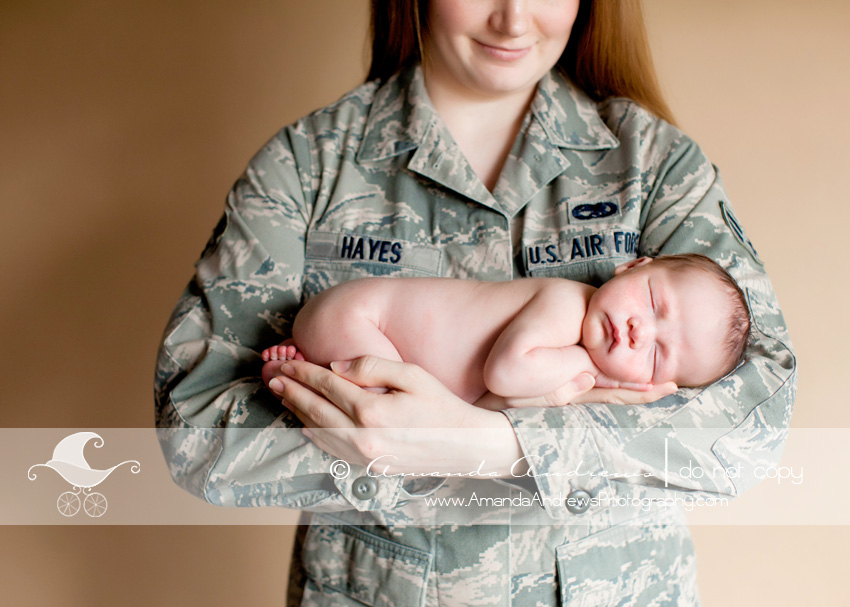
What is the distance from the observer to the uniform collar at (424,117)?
5.91ft

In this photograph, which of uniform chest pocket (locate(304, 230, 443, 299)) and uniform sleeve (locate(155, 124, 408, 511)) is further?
uniform chest pocket (locate(304, 230, 443, 299))

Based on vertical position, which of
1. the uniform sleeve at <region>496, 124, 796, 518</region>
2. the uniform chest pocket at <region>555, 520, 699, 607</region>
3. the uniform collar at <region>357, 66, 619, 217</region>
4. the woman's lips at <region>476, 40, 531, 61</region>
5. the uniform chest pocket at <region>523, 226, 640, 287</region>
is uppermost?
the woman's lips at <region>476, 40, 531, 61</region>

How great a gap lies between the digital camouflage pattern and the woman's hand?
0.19ft

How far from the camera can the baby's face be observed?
1.46 metres

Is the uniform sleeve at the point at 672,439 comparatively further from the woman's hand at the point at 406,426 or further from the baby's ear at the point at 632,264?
the baby's ear at the point at 632,264

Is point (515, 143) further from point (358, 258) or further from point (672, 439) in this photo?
point (672, 439)

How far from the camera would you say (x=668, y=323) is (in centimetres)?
149

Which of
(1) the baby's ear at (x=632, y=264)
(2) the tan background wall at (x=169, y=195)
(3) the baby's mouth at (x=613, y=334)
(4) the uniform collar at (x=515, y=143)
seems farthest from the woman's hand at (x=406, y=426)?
(2) the tan background wall at (x=169, y=195)

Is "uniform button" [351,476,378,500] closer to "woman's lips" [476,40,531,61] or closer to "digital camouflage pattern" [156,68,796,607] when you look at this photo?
"digital camouflage pattern" [156,68,796,607]

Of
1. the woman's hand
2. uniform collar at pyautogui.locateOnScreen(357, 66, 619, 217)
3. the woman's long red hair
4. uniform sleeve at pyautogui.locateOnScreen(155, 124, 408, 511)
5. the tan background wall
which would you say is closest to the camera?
the woman's hand

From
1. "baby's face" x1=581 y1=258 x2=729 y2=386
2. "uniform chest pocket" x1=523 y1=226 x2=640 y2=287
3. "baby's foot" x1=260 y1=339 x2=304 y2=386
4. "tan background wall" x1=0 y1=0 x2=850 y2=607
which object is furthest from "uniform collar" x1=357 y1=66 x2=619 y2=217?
"tan background wall" x1=0 y1=0 x2=850 y2=607

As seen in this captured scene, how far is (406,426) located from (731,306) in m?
0.73

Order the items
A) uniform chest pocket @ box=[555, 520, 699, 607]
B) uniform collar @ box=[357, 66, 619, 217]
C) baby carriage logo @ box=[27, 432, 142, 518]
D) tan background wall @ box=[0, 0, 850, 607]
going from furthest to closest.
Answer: tan background wall @ box=[0, 0, 850, 607]
baby carriage logo @ box=[27, 432, 142, 518]
uniform collar @ box=[357, 66, 619, 217]
uniform chest pocket @ box=[555, 520, 699, 607]

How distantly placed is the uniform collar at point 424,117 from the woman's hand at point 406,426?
0.68 m
